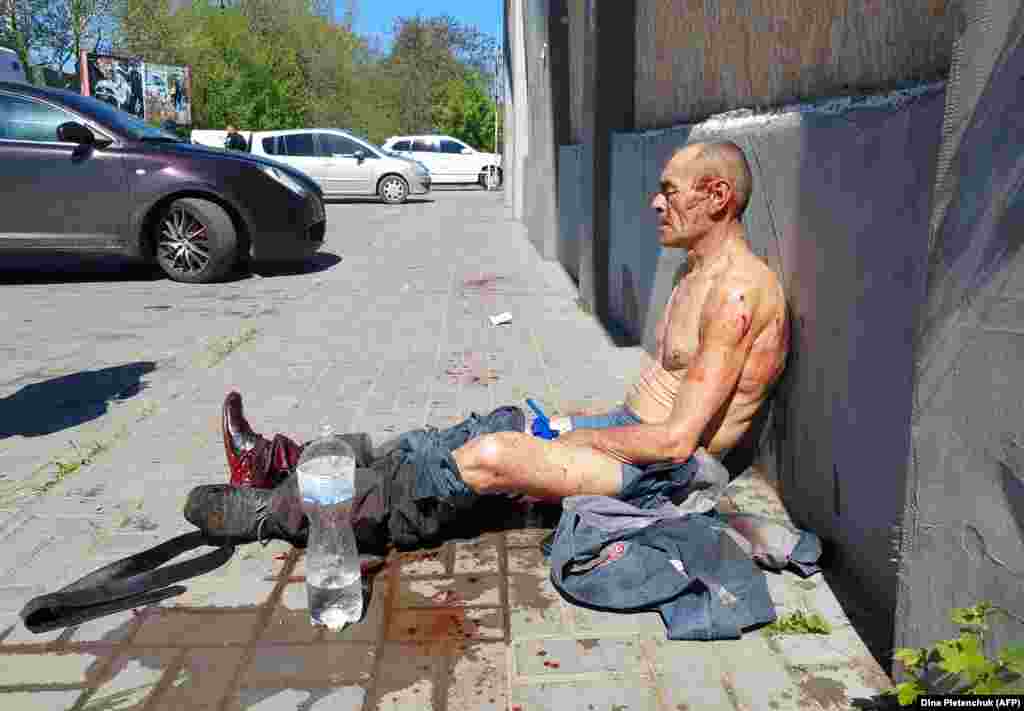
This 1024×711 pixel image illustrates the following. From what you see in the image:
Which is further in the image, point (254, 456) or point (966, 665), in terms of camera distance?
point (254, 456)

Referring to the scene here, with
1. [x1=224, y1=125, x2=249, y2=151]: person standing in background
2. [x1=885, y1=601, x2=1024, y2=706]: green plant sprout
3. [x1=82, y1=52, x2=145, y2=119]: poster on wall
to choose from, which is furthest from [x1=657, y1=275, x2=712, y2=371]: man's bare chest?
[x1=82, y1=52, x2=145, y2=119]: poster on wall

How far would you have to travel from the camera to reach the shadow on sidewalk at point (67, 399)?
15.2ft

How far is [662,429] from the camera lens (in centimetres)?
288

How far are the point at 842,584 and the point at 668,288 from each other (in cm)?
262

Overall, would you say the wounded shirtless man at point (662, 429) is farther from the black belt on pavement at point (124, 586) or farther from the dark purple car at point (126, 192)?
the dark purple car at point (126, 192)

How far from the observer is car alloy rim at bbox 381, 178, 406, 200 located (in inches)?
899

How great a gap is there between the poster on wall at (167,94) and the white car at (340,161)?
12.9m

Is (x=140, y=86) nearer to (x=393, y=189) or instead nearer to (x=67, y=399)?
(x=393, y=189)

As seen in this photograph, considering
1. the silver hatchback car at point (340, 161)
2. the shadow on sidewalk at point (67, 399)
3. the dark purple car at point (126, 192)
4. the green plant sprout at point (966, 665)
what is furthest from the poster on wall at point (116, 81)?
the green plant sprout at point (966, 665)

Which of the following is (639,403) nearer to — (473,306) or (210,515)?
(210,515)

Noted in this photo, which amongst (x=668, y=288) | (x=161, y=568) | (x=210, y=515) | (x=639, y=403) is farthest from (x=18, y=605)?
(x=668, y=288)

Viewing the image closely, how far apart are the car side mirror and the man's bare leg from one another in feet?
23.9

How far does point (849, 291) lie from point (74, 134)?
320 inches

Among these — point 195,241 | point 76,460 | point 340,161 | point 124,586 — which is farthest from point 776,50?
point 340,161
